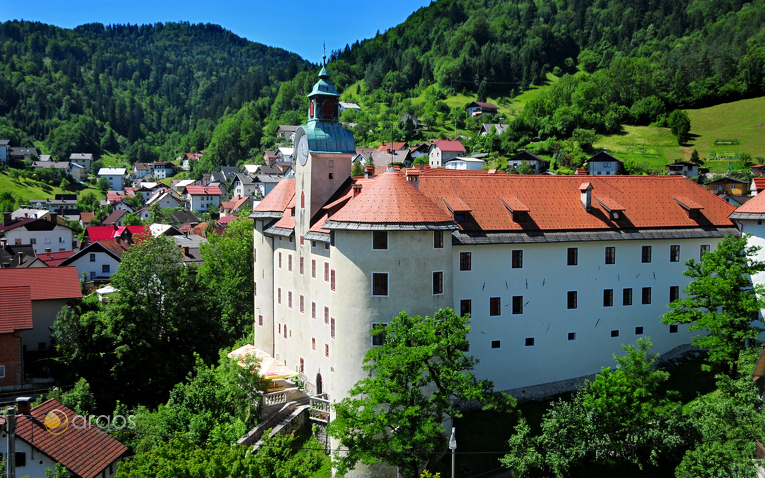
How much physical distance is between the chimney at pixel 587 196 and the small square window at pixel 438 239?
13403 millimetres

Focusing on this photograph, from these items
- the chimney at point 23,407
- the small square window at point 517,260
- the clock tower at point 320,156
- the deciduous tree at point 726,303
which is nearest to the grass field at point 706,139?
the deciduous tree at point 726,303

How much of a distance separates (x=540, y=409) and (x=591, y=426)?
249 inches

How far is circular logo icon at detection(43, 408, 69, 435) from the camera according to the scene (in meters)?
33.8

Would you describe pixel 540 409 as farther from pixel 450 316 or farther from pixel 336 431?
pixel 336 431

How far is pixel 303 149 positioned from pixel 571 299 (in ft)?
70.6

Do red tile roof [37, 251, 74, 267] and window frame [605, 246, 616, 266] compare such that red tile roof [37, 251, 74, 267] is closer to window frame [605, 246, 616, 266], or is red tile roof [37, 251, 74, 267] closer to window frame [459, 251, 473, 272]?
window frame [459, 251, 473, 272]

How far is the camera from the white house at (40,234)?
107938 millimetres

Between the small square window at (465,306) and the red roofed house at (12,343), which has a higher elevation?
the small square window at (465,306)

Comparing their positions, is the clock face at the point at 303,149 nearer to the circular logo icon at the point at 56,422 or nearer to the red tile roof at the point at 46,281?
the circular logo icon at the point at 56,422

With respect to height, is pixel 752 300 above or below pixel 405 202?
below

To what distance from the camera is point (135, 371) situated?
52625 millimetres

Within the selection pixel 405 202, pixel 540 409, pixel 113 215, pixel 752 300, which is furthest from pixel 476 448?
pixel 113 215

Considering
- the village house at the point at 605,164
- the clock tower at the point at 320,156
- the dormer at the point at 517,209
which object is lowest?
the dormer at the point at 517,209

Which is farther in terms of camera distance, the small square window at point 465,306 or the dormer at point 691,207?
the dormer at point 691,207
